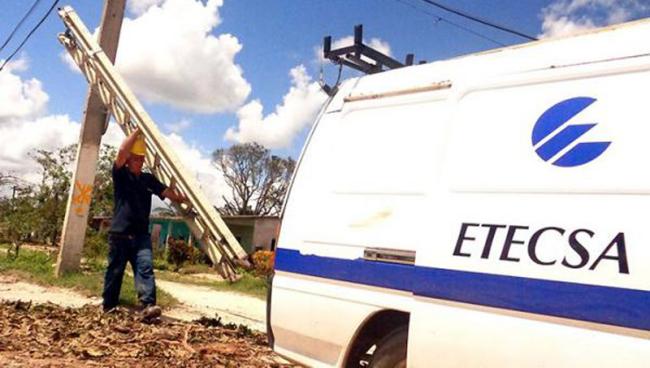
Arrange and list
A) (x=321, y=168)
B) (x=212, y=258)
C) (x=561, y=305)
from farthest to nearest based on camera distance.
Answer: (x=212, y=258)
(x=321, y=168)
(x=561, y=305)

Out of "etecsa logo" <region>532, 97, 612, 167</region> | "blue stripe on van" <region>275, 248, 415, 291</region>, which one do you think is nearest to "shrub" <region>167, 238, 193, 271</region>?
"blue stripe on van" <region>275, 248, 415, 291</region>

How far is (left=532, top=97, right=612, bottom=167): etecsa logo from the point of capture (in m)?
2.75

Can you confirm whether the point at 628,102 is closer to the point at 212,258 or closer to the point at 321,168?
the point at 321,168

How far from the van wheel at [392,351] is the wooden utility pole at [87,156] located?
8285 millimetres

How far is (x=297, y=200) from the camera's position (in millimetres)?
3992

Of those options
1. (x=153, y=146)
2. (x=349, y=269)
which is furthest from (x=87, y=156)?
(x=349, y=269)

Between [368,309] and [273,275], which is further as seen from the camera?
[273,275]

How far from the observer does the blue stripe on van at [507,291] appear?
2469 mm

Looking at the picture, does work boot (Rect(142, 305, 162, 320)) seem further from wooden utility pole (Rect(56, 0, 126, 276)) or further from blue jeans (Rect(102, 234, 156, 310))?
wooden utility pole (Rect(56, 0, 126, 276))

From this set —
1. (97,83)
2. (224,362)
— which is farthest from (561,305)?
(97,83)

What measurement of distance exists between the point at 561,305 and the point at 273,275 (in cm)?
194

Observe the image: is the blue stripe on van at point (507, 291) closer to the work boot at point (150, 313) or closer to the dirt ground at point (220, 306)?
the work boot at point (150, 313)

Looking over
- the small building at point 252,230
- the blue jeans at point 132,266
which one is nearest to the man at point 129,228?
the blue jeans at point 132,266

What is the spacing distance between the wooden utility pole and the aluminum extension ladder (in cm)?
29
